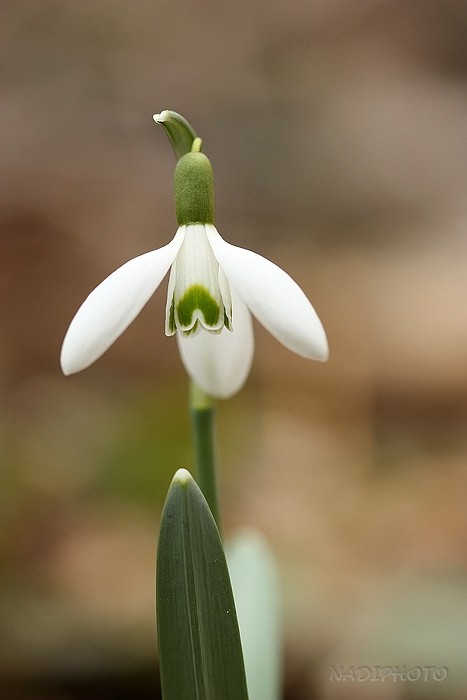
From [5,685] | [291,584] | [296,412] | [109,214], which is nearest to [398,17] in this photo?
[109,214]

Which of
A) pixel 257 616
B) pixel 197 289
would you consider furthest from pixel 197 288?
pixel 257 616

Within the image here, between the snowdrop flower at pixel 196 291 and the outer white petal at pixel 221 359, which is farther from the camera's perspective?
the outer white petal at pixel 221 359

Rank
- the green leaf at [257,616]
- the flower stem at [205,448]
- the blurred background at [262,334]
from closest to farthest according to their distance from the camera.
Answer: the flower stem at [205,448] → the green leaf at [257,616] → the blurred background at [262,334]

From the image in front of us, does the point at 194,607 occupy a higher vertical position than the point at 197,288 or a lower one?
lower

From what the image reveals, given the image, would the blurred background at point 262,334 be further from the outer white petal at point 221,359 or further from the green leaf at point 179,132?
the green leaf at point 179,132

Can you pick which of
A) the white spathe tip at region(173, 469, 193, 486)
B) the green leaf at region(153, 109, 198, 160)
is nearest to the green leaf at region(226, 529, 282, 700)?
the white spathe tip at region(173, 469, 193, 486)

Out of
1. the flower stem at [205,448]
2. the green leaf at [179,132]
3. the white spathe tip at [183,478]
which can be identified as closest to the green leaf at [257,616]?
the flower stem at [205,448]

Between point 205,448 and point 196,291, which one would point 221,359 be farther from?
point 196,291
